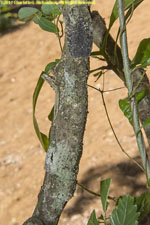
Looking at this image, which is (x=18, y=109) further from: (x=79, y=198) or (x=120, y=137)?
(x=79, y=198)

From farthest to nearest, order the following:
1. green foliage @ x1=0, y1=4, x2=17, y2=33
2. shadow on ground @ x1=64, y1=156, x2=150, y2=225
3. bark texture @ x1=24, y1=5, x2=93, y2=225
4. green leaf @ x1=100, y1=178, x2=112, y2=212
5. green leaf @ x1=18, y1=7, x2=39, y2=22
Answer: green foliage @ x1=0, y1=4, x2=17, y2=33 → shadow on ground @ x1=64, y1=156, x2=150, y2=225 → green leaf @ x1=18, y1=7, x2=39, y2=22 → green leaf @ x1=100, y1=178, x2=112, y2=212 → bark texture @ x1=24, y1=5, x2=93, y2=225

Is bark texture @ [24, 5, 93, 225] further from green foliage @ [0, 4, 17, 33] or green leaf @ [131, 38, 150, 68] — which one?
green foliage @ [0, 4, 17, 33]

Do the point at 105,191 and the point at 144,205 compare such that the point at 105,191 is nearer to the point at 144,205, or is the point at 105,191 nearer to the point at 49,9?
the point at 144,205

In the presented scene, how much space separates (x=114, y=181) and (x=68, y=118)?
1619 mm

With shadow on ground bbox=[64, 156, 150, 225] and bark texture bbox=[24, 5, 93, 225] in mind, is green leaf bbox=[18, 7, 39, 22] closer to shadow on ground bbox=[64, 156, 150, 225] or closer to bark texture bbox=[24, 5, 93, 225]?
bark texture bbox=[24, 5, 93, 225]

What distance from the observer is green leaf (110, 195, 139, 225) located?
2.33 feet

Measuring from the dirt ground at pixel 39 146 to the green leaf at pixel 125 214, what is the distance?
1.38 m

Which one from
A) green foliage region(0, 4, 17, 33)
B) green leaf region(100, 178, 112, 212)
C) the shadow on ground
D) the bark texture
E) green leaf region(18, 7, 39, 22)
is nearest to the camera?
the bark texture

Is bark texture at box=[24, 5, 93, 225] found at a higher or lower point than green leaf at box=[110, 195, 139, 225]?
higher

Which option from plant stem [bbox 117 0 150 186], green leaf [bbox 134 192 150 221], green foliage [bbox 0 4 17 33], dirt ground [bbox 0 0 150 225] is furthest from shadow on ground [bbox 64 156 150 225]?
green foliage [bbox 0 4 17 33]

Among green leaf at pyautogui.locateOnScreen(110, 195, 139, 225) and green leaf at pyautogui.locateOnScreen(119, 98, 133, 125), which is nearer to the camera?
green leaf at pyautogui.locateOnScreen(110, 195, 139, 225)

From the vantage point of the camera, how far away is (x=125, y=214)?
0.72 meters

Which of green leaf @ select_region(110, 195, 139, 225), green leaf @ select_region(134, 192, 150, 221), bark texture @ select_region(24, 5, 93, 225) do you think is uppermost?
bark texture @ select_region(24, 5, 93, 225)

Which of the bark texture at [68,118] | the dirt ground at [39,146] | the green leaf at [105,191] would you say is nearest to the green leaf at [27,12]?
the bark texture at [68,118]
